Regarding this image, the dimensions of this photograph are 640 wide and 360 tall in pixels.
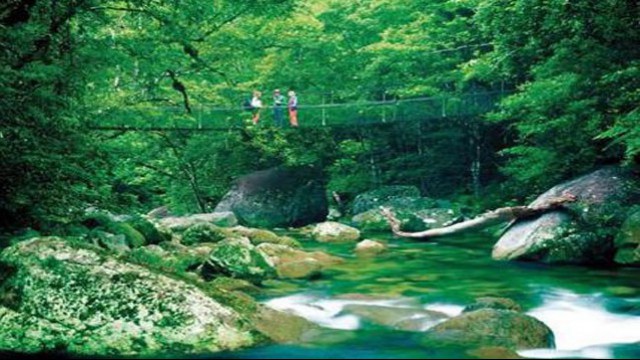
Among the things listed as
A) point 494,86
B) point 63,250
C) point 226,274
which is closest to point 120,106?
point 226,274

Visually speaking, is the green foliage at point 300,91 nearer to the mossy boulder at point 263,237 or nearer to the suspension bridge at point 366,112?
the suspension bridge at point 366,112

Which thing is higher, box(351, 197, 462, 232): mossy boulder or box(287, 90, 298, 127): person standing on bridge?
box(287, 90, 298, 127): person standing on bridge

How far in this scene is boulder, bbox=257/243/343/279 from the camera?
9.91 metres

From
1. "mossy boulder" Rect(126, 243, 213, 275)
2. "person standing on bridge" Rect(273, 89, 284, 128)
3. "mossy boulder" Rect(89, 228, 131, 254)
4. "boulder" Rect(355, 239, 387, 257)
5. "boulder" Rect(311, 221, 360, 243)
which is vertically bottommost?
"boulder" Rect(311, 221, 360, 243)

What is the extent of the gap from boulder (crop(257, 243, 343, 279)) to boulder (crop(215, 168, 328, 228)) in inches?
335

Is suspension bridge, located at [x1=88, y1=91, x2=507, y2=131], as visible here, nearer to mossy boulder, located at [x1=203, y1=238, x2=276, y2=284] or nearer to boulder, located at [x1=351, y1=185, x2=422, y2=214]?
boulder, located at [x1=351, y1=185, x2=422, y2=214]

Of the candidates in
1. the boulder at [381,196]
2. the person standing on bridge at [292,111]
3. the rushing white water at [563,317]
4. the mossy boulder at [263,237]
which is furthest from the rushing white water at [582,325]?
the boulder at [381,196]

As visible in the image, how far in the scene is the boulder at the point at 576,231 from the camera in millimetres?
10828

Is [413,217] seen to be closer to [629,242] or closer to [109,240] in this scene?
[629,242]

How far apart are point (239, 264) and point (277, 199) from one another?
11.8 meters

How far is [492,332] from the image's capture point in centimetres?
565

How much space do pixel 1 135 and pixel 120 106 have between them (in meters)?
6.70

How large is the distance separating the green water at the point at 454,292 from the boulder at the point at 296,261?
24 centimetres

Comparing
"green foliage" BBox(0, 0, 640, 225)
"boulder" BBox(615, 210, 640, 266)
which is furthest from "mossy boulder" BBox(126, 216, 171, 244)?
"boulder" BBox(615, 210, 640, 266)
